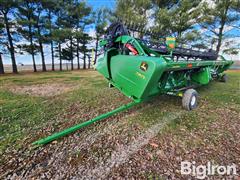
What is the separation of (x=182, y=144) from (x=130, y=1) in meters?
16.5

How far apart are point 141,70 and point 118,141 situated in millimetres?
1419

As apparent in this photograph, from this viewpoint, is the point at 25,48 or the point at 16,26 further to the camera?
the point at 25,48

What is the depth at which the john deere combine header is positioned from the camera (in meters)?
2.65

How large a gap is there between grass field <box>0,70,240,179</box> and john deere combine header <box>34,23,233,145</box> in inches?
12.0

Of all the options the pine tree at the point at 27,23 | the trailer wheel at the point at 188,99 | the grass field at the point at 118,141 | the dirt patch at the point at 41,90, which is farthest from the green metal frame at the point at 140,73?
the pine tree at the point at 27,23

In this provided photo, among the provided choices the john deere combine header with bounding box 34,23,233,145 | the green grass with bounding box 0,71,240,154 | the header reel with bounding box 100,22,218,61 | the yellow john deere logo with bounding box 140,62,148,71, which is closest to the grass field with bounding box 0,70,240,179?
the green grass with bounding box 0,71,240,154

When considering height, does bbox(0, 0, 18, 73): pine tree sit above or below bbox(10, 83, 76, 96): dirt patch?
above

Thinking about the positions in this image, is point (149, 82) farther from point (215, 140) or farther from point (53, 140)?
point (53, 140)

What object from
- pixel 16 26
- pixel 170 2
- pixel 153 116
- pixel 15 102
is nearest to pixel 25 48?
pixel 16 26

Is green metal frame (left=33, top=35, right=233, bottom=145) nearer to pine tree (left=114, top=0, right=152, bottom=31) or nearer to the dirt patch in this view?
the dirt patch

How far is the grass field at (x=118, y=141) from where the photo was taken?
71.4 inches

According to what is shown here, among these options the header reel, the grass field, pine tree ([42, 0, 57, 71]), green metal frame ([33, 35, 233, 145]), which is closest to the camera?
the grass field

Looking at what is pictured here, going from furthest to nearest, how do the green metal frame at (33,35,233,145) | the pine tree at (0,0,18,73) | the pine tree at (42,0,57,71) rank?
the pine tree at (42,0,57,71)
the pine tree at (0,0,18,73)
the green metal frame at (33,35,233,145)

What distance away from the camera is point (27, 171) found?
1.76m
